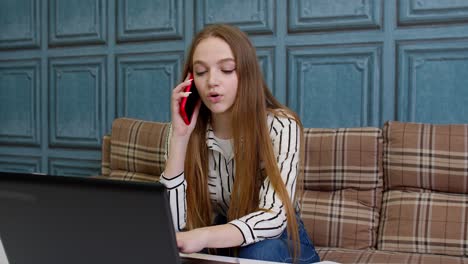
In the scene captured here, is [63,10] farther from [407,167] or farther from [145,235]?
[145,235]

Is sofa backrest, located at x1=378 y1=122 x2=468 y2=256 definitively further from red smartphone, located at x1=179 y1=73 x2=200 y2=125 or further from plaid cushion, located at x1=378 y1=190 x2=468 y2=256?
red smartphone, located at x1=179 y1=73 x2=200 y2=125

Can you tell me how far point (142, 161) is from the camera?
89.4 inches

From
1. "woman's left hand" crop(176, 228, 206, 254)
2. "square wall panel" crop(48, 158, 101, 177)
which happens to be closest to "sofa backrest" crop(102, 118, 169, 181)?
Answer: "square wall panel" crop(48, 158, 101, 177)

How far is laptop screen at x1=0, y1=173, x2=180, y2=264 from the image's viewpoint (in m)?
0.63

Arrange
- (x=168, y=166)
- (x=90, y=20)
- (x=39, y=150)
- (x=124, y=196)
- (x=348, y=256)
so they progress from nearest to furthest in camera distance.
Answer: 1. (x=124, y=196)
2. (x=168, y=166)
3. (x=348, y=256)
4. (x=90, y=20)
5. (x=39, y=150)

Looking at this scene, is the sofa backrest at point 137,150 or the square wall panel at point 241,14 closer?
the sofa backrest at point 137,150

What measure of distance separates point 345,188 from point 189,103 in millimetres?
834

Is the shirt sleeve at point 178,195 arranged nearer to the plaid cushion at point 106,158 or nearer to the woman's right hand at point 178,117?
the woman's right hand at point 178,117

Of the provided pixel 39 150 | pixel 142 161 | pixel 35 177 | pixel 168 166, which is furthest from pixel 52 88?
pixel 35 177

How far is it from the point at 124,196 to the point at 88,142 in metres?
2.29

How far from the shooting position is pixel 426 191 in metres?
1.85

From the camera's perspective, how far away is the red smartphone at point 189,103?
1.33 m

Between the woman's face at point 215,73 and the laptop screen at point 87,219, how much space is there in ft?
2.03

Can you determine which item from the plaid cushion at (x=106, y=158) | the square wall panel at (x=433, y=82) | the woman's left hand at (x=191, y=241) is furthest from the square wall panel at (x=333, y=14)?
the woman's left hand at (x=191, y=241)
